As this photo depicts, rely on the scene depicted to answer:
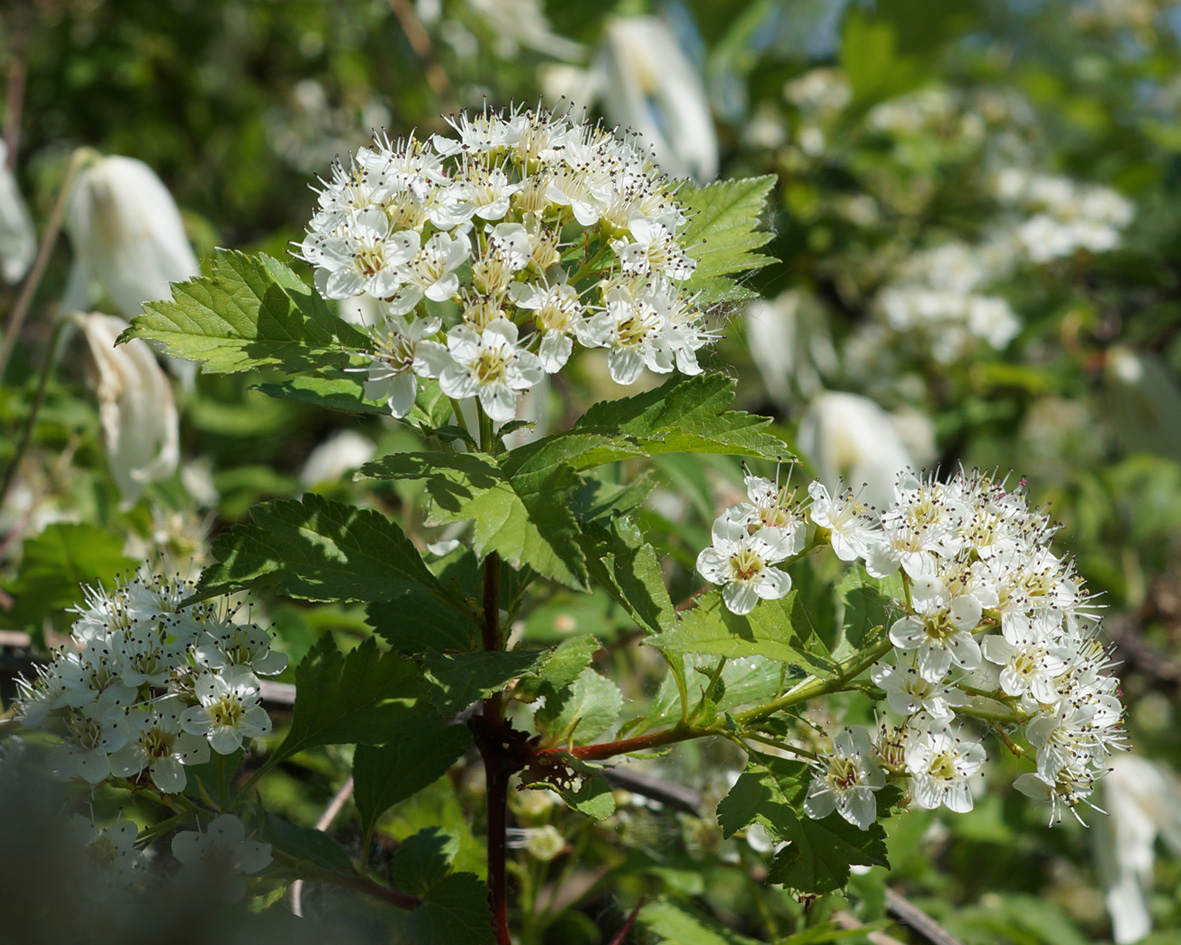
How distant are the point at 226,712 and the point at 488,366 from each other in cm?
29

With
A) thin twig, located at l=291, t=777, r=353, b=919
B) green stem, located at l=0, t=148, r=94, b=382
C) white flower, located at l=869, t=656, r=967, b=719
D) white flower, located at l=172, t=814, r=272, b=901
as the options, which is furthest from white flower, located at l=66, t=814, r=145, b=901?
green stem, located at l=0, t=148, r=94, b=382

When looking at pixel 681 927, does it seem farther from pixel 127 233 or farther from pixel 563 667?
pixel 127 233

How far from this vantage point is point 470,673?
642 millimetres

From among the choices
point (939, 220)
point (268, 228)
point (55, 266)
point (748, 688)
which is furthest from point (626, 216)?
point (268, 228)

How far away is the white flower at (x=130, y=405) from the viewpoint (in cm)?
137

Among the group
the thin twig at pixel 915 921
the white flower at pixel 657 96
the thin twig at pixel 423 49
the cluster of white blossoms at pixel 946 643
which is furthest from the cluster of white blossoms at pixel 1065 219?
the cluster of white blossoms at pixel 946 643

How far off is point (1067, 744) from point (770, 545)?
0.76 ft

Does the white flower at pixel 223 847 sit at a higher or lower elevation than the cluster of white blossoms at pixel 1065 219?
higher

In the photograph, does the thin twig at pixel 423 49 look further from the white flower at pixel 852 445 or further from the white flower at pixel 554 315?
the white flower at pixel 554 315

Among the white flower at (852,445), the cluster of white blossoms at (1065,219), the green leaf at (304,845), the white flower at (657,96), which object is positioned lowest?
the cluster of white blossoms at (1065,219)

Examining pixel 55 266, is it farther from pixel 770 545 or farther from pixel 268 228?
pixel 770 545

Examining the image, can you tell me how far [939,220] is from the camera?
9.02 feet

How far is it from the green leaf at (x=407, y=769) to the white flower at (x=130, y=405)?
2.56 ft

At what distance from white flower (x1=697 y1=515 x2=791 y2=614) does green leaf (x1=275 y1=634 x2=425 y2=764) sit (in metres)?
0.22
